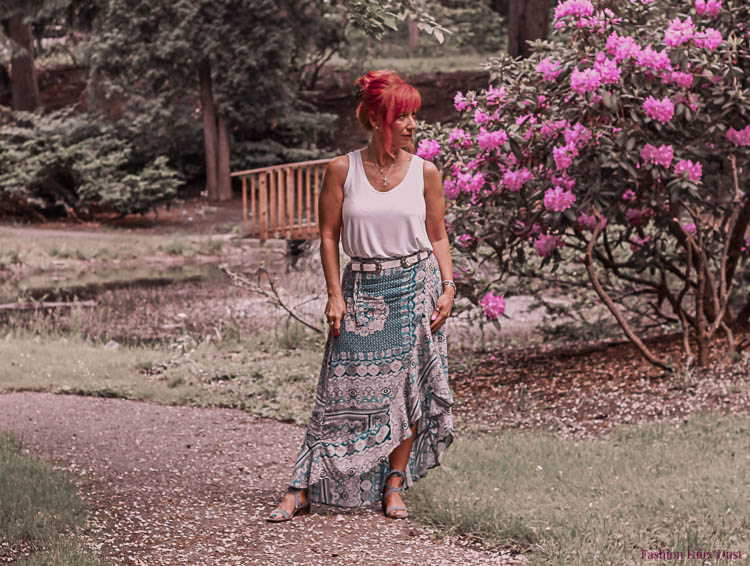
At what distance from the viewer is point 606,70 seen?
577 centimetres

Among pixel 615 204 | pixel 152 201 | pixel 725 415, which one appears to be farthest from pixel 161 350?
pixel 152 201

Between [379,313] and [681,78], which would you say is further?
[681,78]

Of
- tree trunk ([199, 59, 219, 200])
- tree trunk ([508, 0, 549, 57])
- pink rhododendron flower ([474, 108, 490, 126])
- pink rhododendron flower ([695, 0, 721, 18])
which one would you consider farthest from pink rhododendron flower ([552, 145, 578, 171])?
tree trunk ([199, 59, 219, 200])

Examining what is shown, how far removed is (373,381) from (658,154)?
280cm

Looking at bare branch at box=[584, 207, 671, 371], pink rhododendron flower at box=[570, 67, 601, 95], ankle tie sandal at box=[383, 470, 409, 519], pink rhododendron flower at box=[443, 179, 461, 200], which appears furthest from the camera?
pink rhododendron flower at box=[443, 179, 461, 200]

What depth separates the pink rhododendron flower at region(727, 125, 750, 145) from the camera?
6.02 metres

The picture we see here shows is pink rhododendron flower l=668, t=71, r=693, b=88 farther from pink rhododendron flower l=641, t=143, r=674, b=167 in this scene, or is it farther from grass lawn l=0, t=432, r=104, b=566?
grass lawn l=0, t=432, r=104, b=566

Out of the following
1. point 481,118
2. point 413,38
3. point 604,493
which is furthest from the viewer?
point 413,38

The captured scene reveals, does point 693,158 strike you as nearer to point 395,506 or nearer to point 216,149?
point 395,506

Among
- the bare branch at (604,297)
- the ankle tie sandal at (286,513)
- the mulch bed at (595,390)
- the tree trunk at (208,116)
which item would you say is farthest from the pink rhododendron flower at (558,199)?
the tree trunk at (208,116)

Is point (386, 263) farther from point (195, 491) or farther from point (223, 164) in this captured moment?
point (223, 164)

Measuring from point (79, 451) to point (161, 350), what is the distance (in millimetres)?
3789

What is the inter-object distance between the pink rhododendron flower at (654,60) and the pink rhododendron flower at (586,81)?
300 mm

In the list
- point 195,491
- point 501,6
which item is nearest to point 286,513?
point 195,491
